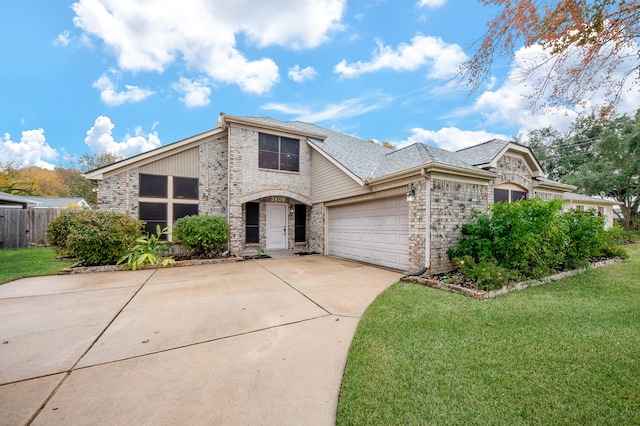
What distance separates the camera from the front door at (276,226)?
36.7ft

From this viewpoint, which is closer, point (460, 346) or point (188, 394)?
point (188, 394)

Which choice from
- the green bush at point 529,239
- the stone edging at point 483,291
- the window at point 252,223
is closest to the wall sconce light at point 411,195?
the green bush at point 529,239

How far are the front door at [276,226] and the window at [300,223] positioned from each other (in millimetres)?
518

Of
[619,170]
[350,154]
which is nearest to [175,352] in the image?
[350,154]

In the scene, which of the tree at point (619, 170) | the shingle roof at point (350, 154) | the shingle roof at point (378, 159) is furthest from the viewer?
the tree at point (619, 170)

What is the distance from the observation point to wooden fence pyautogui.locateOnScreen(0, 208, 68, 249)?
1117 centimetres

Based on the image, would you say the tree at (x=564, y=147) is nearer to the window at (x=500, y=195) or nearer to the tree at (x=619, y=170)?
the tree at (x=619, y=170)

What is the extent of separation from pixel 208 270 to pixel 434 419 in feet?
21.8

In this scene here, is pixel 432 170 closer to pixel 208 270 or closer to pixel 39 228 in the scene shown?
pixel 208 270

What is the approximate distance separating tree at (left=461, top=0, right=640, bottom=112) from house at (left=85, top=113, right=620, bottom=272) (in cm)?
242

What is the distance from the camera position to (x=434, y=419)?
180 centimetres

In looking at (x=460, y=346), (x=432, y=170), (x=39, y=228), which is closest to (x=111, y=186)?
(x=39, y=228)

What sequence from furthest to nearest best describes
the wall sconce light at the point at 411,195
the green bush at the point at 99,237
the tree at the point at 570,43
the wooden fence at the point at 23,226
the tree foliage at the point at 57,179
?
the tree foliage at the point at 57,179
the wooden fence at the point at 23,226
the green bush at the point at 99,237
the wall sconce light at the point at 411,195
the tree at the point at 570,43

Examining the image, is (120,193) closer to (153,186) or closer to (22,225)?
(153,186)
